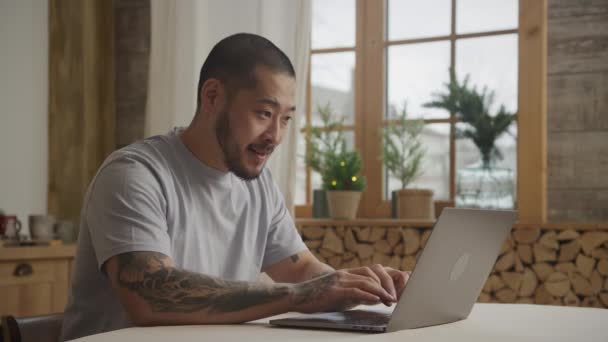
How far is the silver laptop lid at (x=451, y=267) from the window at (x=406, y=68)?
205cm

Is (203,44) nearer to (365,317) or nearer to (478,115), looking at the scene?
(478,115)

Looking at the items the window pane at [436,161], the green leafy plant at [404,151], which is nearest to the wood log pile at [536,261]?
the green leafy plant at [404,151]

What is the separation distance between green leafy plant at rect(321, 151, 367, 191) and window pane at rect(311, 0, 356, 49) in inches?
26.9

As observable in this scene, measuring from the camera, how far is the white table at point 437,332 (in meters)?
1.13

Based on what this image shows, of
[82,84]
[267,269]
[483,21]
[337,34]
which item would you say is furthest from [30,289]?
[483,21]

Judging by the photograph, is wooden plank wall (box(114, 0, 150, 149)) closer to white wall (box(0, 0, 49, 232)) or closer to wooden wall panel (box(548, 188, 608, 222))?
white wall (box(0, 0, 49, 232))

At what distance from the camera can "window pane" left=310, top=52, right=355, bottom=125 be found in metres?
3.63

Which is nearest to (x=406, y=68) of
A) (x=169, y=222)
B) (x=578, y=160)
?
(x=578, y=160)

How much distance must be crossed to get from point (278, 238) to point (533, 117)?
1522 millimetres

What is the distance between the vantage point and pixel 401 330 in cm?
121

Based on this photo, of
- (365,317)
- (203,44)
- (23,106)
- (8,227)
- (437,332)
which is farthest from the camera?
(23,106)

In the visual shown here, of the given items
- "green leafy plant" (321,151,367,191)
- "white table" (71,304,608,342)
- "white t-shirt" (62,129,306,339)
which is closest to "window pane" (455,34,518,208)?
"green leafy plant" (321,151,367,191)

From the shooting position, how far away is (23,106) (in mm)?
3510

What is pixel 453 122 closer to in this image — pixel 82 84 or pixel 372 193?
pixel 372 193
